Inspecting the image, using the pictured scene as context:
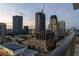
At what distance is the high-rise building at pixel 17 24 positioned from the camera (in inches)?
62.9

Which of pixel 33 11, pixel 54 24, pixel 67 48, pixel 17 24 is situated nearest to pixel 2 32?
pixel 17 24

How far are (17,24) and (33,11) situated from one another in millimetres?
277

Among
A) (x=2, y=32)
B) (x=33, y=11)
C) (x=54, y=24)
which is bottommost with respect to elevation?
(x=2, y=32)

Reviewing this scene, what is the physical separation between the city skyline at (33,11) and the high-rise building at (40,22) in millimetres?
44

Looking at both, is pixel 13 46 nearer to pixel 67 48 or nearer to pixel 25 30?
pixel 25 30

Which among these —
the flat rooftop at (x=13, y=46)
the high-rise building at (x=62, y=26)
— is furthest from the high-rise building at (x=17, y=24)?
the high-rise building at (x=62, y=26)

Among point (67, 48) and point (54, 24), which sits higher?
point (54, 24)

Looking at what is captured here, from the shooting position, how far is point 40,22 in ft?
5.21

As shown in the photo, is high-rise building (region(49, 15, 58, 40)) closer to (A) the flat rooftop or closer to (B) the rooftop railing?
(B) the rooftop railing

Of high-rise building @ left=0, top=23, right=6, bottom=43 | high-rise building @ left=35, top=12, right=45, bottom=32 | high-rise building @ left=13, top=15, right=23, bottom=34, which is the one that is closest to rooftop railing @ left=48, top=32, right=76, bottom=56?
high-rise building @ left=35, top=12, right=45, bottom=32

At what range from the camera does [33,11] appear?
163cm

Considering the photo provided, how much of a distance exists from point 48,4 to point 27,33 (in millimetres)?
484

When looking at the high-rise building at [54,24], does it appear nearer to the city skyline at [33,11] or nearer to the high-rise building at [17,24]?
the city skyline at [33,11]

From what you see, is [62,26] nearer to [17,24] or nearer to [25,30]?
[25,30]
